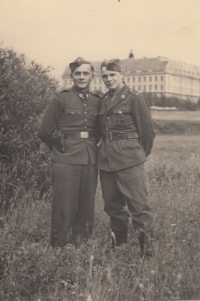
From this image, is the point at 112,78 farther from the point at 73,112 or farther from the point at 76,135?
the point at 76,135

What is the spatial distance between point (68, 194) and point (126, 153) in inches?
26.2

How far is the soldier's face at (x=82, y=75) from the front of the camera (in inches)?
171

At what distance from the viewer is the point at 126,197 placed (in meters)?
4.27

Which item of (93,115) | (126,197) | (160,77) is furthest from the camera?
(160,77)

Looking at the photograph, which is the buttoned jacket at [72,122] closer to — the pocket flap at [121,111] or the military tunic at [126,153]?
the military tunic at [126,153]

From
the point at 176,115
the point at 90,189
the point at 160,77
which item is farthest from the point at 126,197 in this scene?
the point at 176,115

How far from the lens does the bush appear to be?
5.34 metres

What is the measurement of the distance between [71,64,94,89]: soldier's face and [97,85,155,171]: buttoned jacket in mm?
298

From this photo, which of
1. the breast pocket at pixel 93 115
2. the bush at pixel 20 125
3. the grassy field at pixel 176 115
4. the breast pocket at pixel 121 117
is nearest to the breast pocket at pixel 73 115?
the breast pocket at pixel 93 115

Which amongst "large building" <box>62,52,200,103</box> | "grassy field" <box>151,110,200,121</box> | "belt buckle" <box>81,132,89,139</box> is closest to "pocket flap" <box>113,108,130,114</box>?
"belt buckle" <box>81,132,89,139</box>

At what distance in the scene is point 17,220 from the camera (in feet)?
17.4

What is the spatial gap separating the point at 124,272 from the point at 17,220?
6.37 ft

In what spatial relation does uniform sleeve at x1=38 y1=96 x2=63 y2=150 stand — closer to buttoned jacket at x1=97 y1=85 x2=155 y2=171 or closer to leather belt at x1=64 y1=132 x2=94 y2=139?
leather belt at x1=64 y1=132 x2=94 y2=139

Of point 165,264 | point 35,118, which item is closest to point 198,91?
point 35,118
